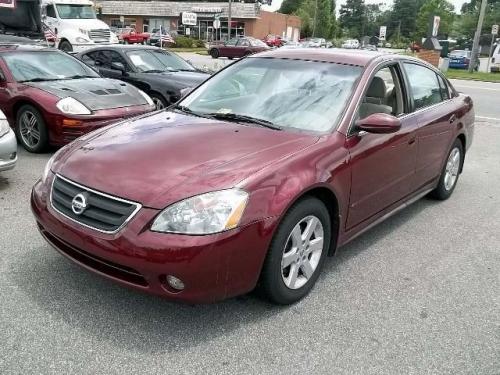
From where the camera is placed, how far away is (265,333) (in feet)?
9.77

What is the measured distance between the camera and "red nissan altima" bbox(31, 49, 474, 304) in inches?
107

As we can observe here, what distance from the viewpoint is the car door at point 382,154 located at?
3.64 m

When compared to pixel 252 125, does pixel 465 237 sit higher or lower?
lower

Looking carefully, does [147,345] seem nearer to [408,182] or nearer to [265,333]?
[265,333]

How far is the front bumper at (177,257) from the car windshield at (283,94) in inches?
44.4

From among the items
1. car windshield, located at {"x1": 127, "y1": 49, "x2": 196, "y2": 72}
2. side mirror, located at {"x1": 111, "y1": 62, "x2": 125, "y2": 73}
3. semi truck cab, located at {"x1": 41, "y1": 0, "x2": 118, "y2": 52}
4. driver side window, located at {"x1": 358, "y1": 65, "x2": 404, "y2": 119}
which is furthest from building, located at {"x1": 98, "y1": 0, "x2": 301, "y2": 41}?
driver side window, located at {"x1": 358, "y1": 65, "x2": 404, "y2": 119}

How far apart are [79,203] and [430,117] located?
127 inches

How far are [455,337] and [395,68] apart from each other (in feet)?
7.60

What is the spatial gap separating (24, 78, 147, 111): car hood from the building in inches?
2313

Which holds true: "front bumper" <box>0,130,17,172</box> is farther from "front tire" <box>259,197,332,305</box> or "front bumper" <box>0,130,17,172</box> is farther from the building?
the building

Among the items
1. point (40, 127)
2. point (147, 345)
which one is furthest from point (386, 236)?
point (40, 127)

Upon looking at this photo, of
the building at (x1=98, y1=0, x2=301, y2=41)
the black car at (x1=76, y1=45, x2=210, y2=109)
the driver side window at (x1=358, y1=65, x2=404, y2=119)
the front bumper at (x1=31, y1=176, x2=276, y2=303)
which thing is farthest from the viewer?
the building at (x1=98, y1=0, x2=301, y2=41)

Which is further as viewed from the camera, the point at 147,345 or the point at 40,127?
the point at 40,127

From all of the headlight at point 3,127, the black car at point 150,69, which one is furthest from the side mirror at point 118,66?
the headlight at point 3,127
